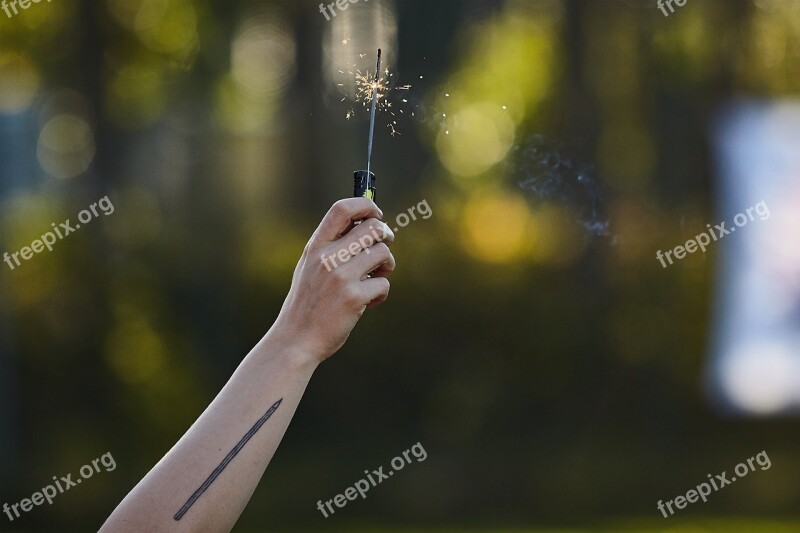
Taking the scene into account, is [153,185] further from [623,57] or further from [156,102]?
[623,57]

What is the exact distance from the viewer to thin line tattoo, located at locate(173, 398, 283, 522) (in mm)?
1114

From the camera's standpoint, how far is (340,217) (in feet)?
4.27

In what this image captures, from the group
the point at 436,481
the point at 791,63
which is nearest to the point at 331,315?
the point at 436,481

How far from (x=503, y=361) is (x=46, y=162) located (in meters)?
3.08

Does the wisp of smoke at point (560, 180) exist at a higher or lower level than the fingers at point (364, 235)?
higher
